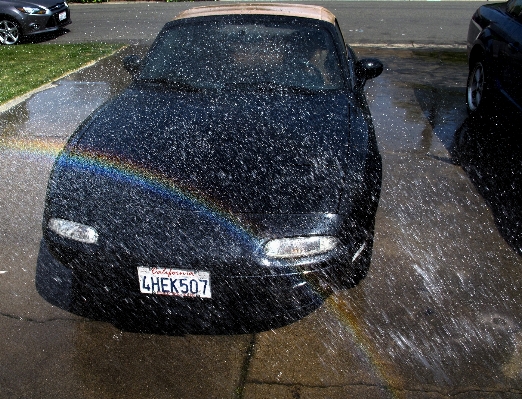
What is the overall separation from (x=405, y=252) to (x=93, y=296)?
210 centimetres

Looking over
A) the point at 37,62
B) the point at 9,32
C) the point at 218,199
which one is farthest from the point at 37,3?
the point at 218,199

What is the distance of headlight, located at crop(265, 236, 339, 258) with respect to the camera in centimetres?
299

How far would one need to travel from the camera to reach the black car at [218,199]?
3004 millimetres

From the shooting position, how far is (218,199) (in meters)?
3.21

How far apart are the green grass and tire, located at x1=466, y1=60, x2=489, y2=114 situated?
5.87 m

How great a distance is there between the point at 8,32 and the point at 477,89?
9637 millimetres

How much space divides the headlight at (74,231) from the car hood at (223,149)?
0.21 meters

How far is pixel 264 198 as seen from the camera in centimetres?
322

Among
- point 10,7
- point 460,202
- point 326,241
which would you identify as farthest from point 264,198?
point 10,7

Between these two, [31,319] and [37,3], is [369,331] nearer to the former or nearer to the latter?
[31,319]

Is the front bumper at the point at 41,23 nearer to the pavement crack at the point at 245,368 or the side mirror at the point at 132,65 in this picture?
the side mirror at the point at 132,65

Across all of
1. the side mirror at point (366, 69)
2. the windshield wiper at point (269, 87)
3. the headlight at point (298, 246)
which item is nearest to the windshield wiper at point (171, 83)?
the windshield wiper at point (269, 87)

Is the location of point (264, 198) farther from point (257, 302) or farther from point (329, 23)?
point (329, 23)

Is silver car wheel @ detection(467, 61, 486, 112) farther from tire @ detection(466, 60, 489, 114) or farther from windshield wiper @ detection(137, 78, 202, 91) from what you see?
windshield wiper @ detection(137, 78, 202, 91)
